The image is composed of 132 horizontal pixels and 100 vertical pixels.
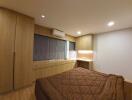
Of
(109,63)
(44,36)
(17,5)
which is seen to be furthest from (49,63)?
(109,63)

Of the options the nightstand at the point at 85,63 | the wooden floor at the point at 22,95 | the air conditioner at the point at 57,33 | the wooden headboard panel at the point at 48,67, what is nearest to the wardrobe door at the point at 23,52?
the wooden floor at the point at 22,95

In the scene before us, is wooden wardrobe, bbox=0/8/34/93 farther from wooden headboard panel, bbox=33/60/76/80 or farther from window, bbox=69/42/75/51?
window, bbox=69/42/75/51

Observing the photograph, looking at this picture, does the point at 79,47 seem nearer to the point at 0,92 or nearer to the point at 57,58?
the point at 57,58

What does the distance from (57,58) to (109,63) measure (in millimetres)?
2519

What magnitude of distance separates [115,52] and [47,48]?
3.09 meters

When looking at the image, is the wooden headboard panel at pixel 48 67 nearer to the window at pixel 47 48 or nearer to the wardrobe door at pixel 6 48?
the window at pixel 47 48

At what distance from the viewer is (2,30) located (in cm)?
247

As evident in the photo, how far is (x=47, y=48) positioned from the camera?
4.20 meters

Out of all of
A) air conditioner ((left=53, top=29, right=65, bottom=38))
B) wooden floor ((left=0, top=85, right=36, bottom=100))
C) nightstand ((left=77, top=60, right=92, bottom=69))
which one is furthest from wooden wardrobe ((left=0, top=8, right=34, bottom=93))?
nightstand ((left=77, top=60, right=92, bottom=69))

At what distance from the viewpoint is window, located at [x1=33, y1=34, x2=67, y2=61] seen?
3.82 metres

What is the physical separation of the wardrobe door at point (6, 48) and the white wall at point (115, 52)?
156 inches

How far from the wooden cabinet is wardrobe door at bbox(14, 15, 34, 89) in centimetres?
313

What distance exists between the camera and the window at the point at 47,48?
3.82 metres

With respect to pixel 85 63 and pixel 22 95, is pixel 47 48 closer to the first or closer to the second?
pixel 22 95
